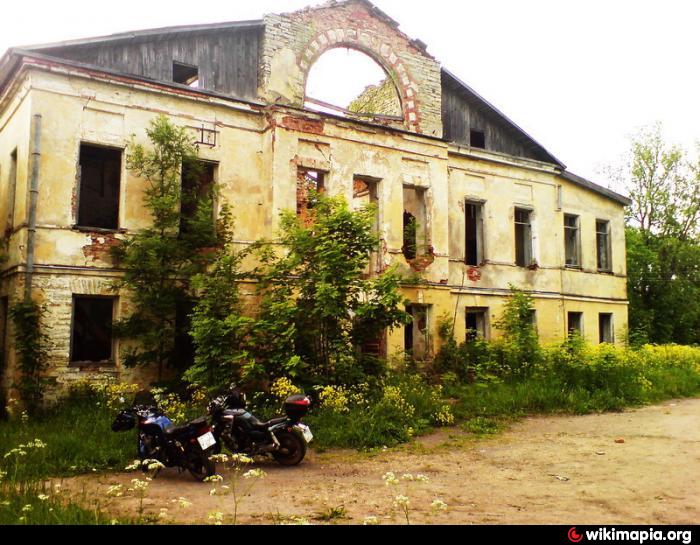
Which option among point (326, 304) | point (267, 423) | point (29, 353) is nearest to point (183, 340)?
point (29, 353)

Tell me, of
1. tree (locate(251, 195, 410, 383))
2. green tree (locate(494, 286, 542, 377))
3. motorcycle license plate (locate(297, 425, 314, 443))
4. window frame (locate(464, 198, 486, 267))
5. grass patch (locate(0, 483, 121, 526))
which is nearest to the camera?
grass patch (locate(0, 483, 121, 526))

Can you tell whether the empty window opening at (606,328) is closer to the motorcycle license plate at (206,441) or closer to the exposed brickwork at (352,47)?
the exposed brickwork at (352,47)

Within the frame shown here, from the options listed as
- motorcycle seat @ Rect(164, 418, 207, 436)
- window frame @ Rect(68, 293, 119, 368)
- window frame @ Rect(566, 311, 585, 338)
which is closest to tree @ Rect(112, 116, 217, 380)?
window frame @ Rect(68, 293, 119, 368)

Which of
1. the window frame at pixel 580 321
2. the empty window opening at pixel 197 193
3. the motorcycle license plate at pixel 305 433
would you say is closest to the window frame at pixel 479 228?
the window frame at pixel 580 321

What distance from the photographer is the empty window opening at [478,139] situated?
18.1 meters

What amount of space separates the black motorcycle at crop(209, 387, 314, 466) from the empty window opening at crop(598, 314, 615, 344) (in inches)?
637

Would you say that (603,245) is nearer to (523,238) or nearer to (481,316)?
(523,238)

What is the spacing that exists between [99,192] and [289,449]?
997cm

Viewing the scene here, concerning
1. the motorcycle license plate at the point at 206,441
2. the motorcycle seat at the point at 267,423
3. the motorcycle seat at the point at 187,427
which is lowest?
the motorcycle license plate at the point at 206,441

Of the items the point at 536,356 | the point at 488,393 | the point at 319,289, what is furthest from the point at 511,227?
the point at 319,289

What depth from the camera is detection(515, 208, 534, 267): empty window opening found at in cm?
1867

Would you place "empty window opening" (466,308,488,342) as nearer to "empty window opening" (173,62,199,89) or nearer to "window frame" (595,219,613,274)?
"window frame" (595,219,613,274)

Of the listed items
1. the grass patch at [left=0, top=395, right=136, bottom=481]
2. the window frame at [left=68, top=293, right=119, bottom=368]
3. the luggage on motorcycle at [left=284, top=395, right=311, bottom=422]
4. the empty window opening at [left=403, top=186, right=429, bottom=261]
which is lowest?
the grass patch at [left=0, top=395, right=136, bottom=481]

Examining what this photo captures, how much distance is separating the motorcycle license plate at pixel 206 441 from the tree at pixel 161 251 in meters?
4.89
